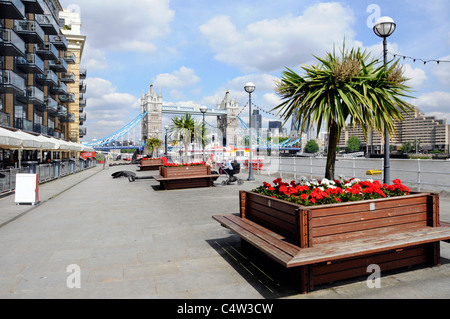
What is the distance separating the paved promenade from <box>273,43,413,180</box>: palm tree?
7.62 ft

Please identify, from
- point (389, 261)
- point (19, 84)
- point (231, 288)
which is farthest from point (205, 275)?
point (19, 84)

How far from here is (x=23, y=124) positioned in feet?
105

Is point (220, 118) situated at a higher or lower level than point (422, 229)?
higher

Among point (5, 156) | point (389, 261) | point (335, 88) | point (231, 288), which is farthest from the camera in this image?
point (5, 156)

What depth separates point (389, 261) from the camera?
440cm

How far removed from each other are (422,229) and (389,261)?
2.13ft

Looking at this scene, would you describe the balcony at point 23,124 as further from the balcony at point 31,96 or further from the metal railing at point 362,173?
the metal railing at point 362,173

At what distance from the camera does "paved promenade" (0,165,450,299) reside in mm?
3924

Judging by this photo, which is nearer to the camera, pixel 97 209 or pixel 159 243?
pixel 159 243

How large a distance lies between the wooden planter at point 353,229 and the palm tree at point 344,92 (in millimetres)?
1479

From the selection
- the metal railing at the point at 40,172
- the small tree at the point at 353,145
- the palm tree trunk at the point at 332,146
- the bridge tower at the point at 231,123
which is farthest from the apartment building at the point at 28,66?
the small tree at the point at 353,145

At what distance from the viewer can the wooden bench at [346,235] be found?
3797 mm

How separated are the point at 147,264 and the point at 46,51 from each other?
41544 mm
